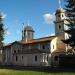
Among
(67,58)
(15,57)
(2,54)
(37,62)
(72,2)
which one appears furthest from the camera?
(2,54)

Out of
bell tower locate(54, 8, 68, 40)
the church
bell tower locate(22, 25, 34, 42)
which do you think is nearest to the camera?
the church

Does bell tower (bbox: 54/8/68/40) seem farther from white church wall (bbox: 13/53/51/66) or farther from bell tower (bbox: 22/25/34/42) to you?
white church wall (bbox: 13/53/51/66)

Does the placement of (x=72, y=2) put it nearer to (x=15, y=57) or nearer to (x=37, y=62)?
(x=37, y=62)

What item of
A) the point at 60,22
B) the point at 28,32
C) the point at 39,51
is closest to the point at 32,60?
the point at 39,51

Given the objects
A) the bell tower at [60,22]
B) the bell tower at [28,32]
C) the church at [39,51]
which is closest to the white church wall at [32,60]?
the church at [39,51]

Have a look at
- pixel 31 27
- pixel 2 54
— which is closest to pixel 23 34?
pixel 31 27

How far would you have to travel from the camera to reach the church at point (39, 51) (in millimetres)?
61594

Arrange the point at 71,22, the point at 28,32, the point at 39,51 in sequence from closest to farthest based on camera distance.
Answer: the point at 71,22, the point at 39,51, the point at 28,32

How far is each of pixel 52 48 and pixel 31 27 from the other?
61.2ft

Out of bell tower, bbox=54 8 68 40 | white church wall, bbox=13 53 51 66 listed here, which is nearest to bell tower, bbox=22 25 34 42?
bell tower, bbox=54 8 68 40

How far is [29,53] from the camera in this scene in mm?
64125

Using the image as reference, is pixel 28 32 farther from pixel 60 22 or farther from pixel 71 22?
pixel 71 22

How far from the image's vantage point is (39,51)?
205ft

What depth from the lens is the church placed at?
61.6 m
